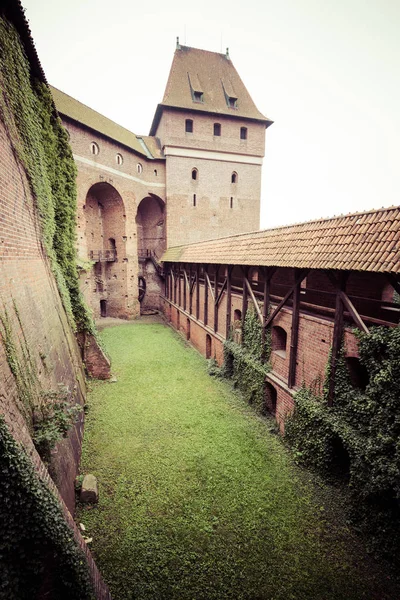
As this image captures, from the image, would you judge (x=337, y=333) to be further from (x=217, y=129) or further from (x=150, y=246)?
(x=217, y=129)

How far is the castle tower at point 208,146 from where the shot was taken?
987 inches

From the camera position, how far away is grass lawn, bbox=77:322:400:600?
4.55m

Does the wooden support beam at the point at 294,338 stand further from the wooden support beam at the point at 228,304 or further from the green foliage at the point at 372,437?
the wooden support beam at the point at 228,304

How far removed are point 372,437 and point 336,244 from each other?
3841 millimetres

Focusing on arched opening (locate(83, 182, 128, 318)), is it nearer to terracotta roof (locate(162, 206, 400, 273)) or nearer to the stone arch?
the stone arch

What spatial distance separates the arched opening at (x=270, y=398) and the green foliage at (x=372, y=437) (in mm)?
2709

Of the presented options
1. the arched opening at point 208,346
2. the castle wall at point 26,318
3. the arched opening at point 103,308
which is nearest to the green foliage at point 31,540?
the castle wall at point 26,318

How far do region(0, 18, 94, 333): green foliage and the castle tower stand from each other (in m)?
15.1

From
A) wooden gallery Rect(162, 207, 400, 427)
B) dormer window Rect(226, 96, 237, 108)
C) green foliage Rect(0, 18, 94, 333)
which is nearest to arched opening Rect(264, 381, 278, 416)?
wooden gallery Rect(162, 207, 400, 427)

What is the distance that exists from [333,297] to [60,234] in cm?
1027

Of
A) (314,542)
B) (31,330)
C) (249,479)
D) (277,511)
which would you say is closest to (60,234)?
(31,330)

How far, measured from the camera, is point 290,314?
822 centimetres

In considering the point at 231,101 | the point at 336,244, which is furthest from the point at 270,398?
the point at 231,101

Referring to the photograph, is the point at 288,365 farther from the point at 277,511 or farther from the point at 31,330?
the point at 31,330
